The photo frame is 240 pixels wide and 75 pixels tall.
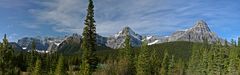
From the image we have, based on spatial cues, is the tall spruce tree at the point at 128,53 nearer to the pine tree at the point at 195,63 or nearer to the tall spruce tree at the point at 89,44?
the pine tree at the point at 195,63

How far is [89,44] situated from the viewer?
65.4 metres

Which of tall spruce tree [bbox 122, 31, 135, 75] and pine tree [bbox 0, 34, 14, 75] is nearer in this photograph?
pine tree [bbox 0, 34, 14, 75]

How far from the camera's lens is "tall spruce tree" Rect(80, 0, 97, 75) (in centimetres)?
6431

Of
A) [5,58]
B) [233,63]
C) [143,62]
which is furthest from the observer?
[233,63]

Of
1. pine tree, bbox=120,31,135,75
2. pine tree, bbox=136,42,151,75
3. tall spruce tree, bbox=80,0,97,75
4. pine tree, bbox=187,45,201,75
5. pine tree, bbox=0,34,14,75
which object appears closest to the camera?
tall spruce tree, bbox=80,0,97,75

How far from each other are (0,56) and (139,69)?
4934 cm

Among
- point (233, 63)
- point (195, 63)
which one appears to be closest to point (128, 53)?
point (233, 63)

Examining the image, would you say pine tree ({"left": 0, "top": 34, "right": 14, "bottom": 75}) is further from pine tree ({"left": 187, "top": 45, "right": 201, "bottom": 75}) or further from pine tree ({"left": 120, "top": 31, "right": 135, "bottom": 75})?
pine tree ({"left": 187, "top": 45, "right": 201, "bottom": 75})

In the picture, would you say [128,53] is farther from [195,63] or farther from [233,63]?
[195,63]

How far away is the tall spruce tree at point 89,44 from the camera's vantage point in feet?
211

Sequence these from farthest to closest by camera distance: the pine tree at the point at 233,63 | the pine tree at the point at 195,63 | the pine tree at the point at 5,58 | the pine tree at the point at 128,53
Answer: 1. the pine tree at the point at 195,63
2. the pine tree at the point at 233,63
3. the pine tree at the point at 128,53
4. the pine tree at the point at 5,58

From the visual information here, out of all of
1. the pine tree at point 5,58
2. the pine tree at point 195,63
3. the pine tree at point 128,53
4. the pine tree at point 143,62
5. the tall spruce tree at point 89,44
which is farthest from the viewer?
the pine tree at point 195,63

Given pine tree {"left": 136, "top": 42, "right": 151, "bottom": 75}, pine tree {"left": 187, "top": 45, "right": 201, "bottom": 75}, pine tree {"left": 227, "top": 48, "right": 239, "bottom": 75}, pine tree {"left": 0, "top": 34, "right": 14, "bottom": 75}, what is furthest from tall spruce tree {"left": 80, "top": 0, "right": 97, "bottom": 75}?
pine tree {"left": 187, "top": 45, "right": 201, "bottom": 75}

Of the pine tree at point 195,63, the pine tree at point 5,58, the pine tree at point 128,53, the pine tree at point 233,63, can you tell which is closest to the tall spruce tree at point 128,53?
the pine tree at point 128,53
